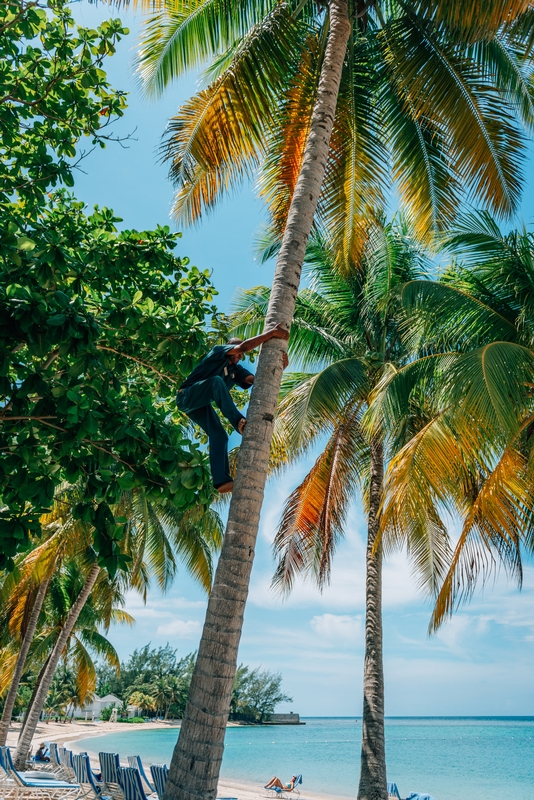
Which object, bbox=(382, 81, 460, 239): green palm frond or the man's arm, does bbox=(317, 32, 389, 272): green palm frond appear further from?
the man's arm

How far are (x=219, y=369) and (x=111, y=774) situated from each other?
11.2m

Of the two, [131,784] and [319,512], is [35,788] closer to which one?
[131,784]

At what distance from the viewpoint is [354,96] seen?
8.83 m

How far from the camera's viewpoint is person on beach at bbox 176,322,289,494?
13.2ft

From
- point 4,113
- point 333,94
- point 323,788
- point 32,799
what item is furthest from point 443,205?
point 323,788

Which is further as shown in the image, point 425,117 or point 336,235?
point 336,235

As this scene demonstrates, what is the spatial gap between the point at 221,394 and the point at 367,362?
8653 mm

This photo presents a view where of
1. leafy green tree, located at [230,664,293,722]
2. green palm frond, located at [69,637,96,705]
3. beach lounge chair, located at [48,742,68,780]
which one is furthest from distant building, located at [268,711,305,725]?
beach lounge chair, located at [48,742,68,780]

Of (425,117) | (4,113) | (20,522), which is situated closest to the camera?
(20,522)

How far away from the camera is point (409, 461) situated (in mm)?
7719

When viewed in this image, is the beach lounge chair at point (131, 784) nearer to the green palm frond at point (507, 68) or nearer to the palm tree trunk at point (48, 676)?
the palm tree trunk at point (48, 676)

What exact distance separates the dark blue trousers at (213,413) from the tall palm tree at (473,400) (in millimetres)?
3667

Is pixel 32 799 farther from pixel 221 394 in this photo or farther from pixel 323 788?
pixel 323 788

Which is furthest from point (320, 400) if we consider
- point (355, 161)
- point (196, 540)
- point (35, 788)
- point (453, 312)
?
point (35, 788)
